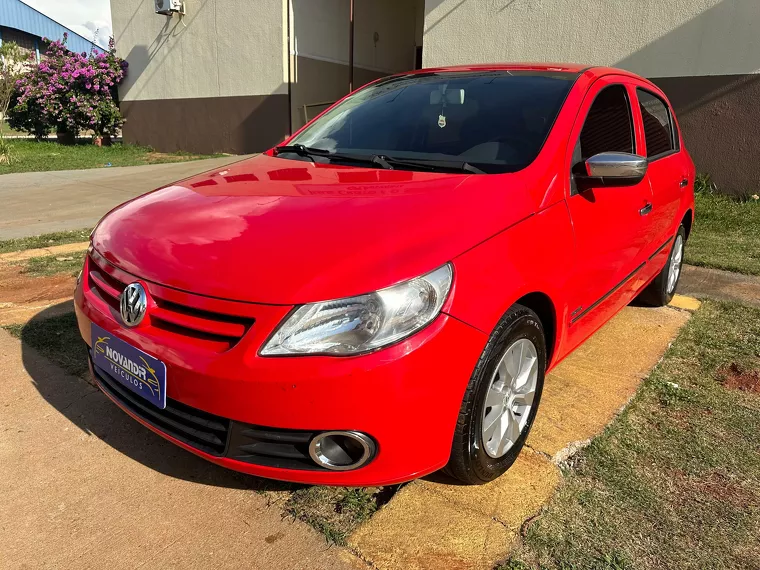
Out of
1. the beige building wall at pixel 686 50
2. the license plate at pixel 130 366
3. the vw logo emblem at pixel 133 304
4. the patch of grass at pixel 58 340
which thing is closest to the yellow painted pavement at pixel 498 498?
the license plate at pixel 130 366

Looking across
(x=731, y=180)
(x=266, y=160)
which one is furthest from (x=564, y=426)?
(x=731, y=180)

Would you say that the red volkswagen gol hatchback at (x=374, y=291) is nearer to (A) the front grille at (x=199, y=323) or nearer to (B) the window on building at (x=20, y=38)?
(A) the front grille at (x=199, y=323)

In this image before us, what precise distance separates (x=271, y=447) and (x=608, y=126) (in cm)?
236

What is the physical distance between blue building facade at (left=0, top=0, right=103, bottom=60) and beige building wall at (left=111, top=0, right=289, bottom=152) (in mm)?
27039

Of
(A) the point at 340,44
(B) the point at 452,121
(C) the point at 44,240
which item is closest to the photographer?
(B) the point at 452,121

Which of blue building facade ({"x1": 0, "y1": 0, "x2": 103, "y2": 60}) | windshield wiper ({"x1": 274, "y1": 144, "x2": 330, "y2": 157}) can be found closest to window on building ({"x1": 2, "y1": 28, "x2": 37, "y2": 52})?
blue building facade ({"x1": 0, "y1": 0, "x2": 103, "y2": 60})

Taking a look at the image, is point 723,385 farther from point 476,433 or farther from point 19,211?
point 19,211

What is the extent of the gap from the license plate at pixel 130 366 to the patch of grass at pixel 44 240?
4.04 meters

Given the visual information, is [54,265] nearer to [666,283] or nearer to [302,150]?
[302,150]

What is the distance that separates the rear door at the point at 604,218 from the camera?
251 centimetres

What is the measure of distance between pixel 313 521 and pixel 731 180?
8.32m

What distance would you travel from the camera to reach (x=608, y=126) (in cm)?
300

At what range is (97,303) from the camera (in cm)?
220

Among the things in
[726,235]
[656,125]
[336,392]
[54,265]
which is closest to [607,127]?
[656,125]
